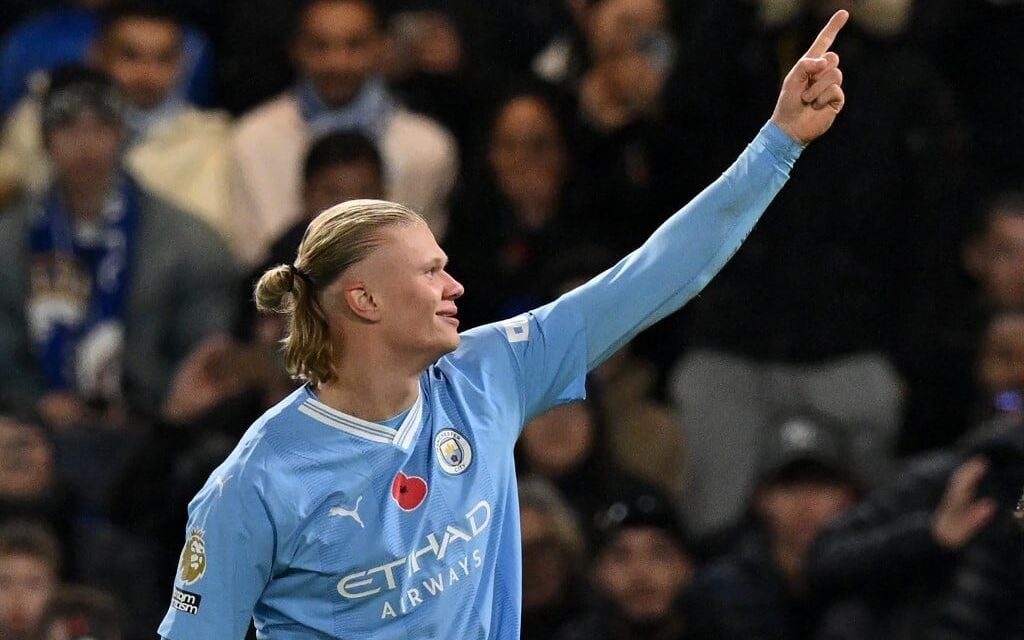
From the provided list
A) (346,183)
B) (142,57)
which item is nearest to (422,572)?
(346,183)

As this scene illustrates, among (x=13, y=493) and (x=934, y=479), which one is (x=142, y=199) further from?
(x=934, y=479)

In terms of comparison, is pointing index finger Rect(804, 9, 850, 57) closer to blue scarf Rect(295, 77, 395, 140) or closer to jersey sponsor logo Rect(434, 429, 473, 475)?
jersey sponsor logo Rect(434, 429, 473, 475)

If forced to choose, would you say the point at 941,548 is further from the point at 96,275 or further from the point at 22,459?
the point at 96,275

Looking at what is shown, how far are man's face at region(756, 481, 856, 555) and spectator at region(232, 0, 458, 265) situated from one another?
1.72 meters

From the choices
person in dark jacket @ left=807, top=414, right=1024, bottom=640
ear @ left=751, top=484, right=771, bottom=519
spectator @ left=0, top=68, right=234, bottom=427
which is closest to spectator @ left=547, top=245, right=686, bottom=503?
ear @ left=751, top=484, right=771, bottom=519

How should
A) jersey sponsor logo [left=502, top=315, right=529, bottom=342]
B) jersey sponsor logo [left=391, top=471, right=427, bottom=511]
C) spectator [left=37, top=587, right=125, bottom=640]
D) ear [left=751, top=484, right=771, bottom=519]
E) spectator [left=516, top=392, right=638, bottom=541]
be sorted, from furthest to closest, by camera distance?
1. spectator [left=516, top=392, right=638, bottom=541]
2. ear [left=751, top=484, right=771, bottom=519]
3. spectator [left=37, top=587, right=125, bottom=640]
4. jersey sponsor logo [left=502, top=315, right=529, bottom=342]
5. jersey sponsor logo [left=391, top=471, right=427, bottom=511]

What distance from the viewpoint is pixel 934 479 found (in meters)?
6.16

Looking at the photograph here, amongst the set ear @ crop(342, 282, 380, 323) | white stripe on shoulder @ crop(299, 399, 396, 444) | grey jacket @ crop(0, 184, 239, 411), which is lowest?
white stripe on shoulder @ crop(299, 399, 396, 444)

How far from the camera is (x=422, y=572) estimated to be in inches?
142

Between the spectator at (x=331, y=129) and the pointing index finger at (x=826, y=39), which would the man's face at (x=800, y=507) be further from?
the pointing index finger at (x=826, y=39)

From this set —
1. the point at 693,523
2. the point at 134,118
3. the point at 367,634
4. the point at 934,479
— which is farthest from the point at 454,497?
the point at 134,118

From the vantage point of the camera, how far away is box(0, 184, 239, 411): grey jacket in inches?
288

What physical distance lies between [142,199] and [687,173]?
203 cm

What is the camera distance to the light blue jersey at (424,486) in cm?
353
